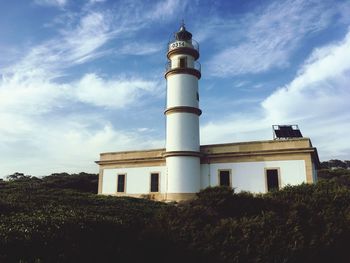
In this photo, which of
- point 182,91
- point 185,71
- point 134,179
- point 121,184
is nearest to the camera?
point 182,91

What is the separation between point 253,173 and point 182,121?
6475mm

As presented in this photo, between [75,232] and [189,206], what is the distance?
358 cm

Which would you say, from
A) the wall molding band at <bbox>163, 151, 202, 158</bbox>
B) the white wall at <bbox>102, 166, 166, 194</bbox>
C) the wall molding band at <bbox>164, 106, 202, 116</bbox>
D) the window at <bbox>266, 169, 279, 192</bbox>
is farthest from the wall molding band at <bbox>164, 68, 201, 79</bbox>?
the window at <bbox>266, 169, 279, 192</bbox>

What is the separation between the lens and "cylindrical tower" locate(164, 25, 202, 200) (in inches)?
885

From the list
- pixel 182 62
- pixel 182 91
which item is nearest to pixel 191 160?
pixel 182 91

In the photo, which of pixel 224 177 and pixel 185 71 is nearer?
pixel 224 177

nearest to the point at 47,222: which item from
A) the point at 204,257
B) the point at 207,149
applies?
the point at 204,257

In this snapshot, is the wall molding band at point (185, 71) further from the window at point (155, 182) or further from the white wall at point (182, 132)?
the window at point (155, 182)

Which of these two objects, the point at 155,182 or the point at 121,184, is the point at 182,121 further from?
the point at 121,184

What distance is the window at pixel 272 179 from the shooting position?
2136cm

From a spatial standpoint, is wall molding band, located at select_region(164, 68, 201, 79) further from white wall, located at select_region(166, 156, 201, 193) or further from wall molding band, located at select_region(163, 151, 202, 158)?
white wall, located at select_region(166, 156, 201, 193)

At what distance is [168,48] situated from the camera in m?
25.7

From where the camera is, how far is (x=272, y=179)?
2152cm

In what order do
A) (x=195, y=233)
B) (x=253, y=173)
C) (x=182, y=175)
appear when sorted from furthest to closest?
(x=182, y=175) < (x=253, y=173) < (x=195, y=233)
